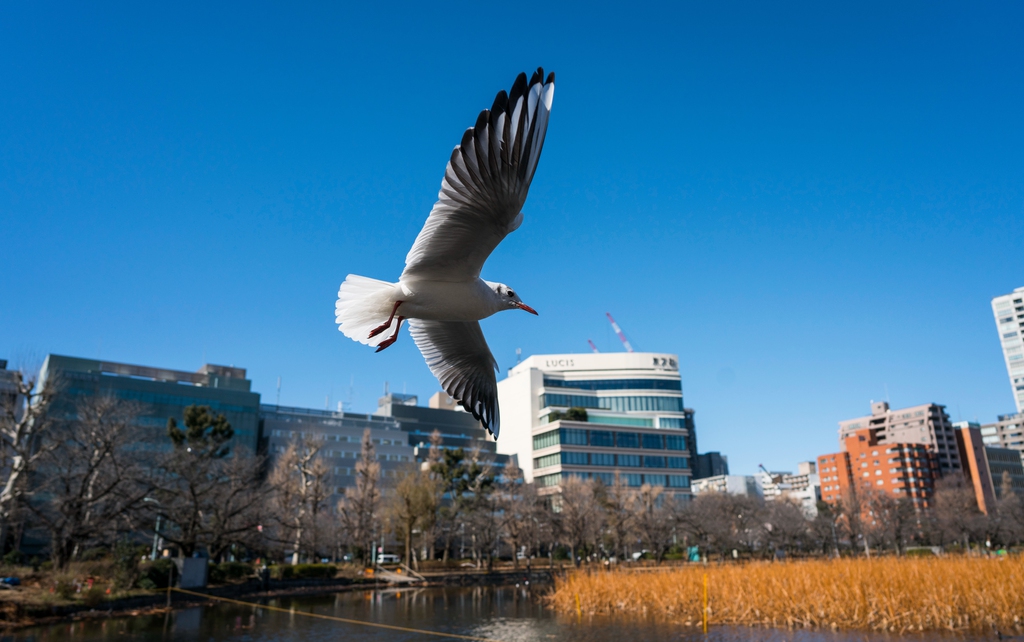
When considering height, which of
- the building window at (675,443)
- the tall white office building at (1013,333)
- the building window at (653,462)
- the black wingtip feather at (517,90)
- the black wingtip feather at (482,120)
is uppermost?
the tall white office building at (1013,333)

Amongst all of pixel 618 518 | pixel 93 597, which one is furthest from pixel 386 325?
pixel 618 518

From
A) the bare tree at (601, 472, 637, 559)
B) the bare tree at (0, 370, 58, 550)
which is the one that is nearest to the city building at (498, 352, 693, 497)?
the bare tree at (601, 472, 637, 559)

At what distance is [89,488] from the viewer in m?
27.8

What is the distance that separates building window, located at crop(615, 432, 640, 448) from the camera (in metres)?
78.9

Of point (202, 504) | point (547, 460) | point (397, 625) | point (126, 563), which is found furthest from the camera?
point (547, 460)

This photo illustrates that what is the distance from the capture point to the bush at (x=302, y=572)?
33.1m

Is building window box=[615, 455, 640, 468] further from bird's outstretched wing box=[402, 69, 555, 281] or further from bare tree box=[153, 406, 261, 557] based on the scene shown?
bird's outstretched wing box=[402, 69, 555, 281]

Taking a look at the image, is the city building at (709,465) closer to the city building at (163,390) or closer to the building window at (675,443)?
the building window at (675,443)

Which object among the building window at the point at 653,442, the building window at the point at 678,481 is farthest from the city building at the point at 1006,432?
the building window at the point at 653,442

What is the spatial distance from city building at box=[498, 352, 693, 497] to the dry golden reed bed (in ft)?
177

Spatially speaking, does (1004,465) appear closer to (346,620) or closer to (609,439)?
(609,439)

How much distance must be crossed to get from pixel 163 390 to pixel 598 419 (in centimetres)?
5023

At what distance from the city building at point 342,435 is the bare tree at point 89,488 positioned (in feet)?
149

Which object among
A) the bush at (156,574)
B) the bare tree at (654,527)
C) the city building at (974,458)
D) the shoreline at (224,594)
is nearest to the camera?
the shoreline at (224,594)
